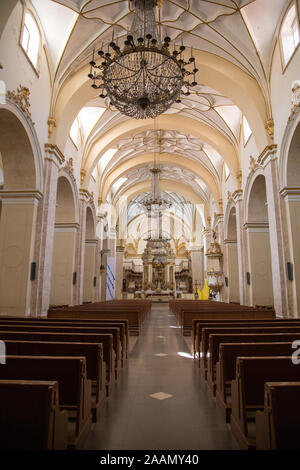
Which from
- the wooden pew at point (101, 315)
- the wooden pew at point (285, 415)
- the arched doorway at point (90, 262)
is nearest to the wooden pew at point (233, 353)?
the wooden pew at point (285, 415)

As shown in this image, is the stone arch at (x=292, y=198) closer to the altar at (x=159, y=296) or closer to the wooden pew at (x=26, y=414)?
the wooden pew at (x=26, y=414)

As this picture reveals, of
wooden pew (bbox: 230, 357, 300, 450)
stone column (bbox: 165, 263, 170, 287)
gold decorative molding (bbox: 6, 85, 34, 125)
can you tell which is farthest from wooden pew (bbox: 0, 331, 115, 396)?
stone column (bbox: 165, 263, 170, 287)

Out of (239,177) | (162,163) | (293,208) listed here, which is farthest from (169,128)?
(293,208)

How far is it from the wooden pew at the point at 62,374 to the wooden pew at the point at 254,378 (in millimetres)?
1242

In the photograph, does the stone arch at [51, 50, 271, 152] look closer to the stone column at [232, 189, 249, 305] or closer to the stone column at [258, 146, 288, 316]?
the stone column at [258, 146, 288, 316]

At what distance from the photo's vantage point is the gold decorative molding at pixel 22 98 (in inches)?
293

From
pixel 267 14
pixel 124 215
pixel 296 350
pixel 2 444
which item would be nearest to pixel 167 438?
pixel 2 444

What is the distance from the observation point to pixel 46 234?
920cm

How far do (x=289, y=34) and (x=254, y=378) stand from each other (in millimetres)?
9371

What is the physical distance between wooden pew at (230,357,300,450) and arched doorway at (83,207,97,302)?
13996mm

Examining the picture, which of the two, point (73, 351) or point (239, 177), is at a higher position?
point (239, 177)

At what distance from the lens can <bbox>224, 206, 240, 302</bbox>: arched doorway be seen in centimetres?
1585

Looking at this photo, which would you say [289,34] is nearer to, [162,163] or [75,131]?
[75,131]
